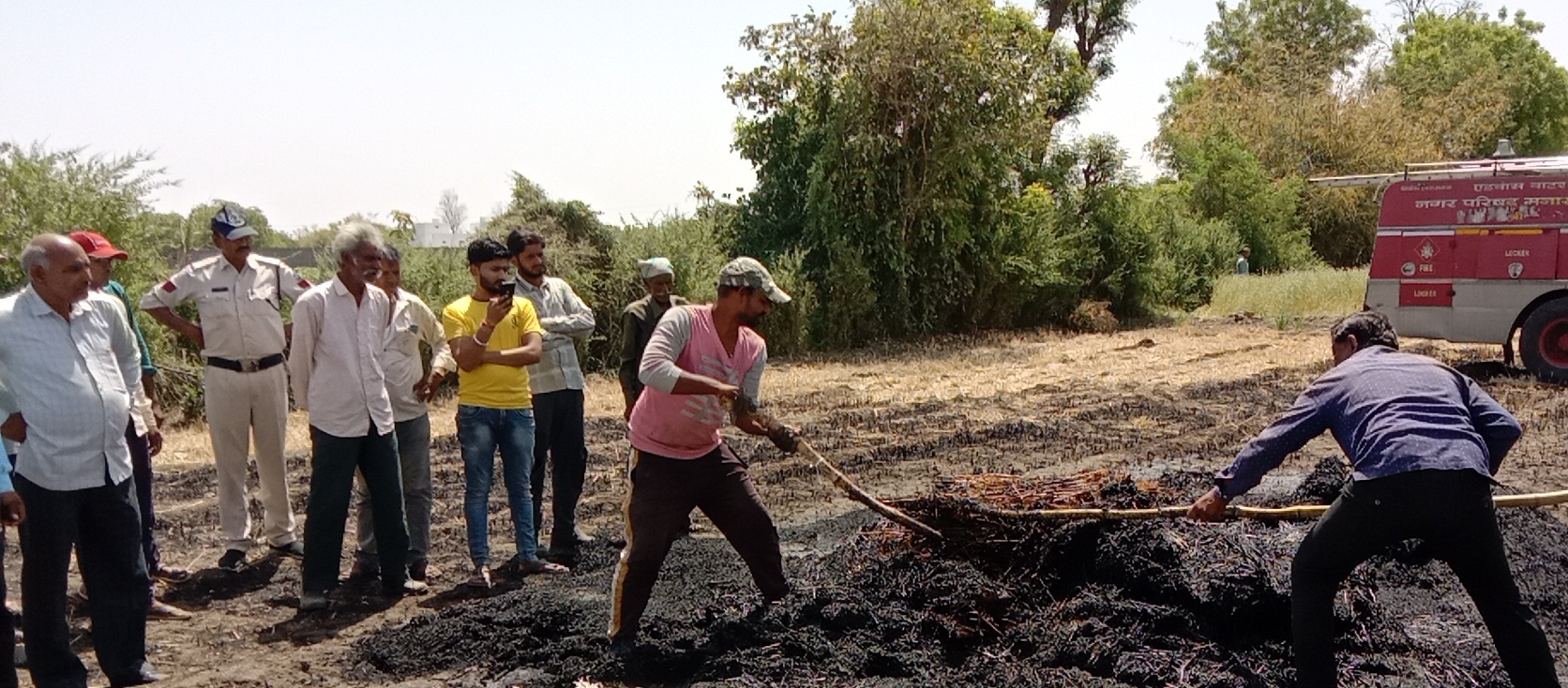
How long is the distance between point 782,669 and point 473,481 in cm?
227

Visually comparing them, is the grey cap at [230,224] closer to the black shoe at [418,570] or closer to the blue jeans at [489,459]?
the blue jeans at [489,459]

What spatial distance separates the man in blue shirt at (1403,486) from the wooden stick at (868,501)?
153cm

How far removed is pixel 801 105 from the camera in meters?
18.8

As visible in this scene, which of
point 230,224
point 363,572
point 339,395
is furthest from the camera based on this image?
point 230,224

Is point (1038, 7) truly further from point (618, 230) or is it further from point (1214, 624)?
point (1214, 624)

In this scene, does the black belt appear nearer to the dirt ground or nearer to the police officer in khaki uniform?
the police officer in khaki uniform

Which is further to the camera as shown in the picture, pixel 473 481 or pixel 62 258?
pixel 473 481

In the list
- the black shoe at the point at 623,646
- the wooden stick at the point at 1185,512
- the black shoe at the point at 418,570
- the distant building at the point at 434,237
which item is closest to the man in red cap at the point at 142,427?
the black shoe at the point at 418,570

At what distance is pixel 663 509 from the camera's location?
466cm

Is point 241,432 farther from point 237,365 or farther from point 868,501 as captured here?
point 868,501

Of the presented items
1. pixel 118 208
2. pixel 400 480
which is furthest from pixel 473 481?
pixel 118 208

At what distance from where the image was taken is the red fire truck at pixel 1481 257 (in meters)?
12.5

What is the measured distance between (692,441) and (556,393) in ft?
5.84

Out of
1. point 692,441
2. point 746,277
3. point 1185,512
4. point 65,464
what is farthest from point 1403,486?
point 65,464
